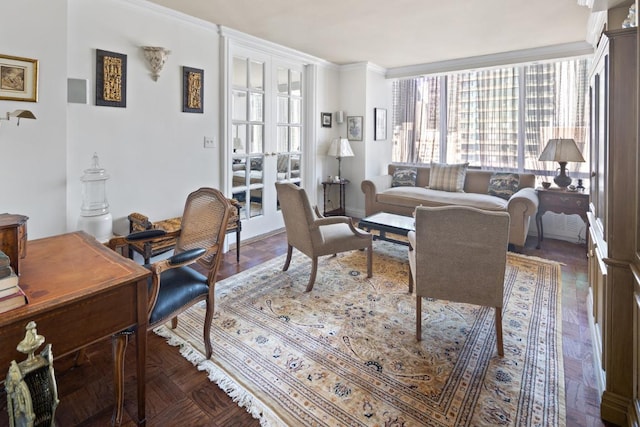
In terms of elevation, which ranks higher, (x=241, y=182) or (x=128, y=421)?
(x=241, y=182)

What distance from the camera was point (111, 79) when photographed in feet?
9.66

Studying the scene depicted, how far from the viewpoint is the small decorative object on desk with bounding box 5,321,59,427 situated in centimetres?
82

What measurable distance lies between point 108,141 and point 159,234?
1.47m

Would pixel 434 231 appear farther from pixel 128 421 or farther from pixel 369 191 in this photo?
pixel 369 191

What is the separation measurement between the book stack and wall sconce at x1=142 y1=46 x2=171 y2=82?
2.59m

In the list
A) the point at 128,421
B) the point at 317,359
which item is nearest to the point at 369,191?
the point at 317,359

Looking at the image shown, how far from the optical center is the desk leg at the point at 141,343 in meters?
1.43

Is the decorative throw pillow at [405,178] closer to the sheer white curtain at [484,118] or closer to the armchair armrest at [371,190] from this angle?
the armchair armrest at [371,190]

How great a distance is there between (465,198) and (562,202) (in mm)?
1061

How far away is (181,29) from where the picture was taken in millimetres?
3438

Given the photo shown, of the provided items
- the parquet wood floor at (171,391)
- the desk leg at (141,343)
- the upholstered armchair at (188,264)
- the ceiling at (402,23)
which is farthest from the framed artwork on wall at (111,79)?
the desk leg at (141,343)

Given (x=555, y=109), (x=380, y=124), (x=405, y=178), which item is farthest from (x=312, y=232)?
(x=555, y=109)

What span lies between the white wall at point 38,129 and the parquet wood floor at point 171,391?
118 cm

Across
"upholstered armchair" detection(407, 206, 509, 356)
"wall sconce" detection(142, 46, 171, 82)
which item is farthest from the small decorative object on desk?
"wall sconce" detection(142, 46, 171, 82)
